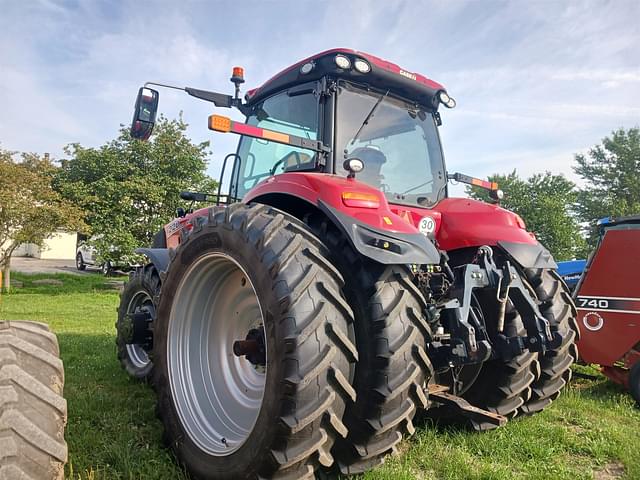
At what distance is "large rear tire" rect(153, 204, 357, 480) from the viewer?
1.99 metres

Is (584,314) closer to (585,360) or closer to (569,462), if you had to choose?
(585,360)

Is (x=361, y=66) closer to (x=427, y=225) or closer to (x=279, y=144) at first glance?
(x=279, y=144)

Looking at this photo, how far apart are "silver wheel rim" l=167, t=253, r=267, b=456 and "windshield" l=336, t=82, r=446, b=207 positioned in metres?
1.09

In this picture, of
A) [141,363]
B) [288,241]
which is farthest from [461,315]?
[141,363]

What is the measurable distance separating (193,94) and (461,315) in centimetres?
285

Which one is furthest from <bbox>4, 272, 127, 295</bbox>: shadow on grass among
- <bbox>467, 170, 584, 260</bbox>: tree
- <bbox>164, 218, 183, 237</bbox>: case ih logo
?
<bbox>467, 170, 584, 260</bbox>: tree

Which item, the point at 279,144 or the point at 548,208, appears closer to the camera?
the point at 279,144

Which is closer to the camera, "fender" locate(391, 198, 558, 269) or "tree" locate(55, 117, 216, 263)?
"fender" locate(391, 198, 558, 269)

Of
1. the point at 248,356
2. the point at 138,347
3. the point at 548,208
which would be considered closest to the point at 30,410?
the point at 248,356

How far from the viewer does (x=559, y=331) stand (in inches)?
124

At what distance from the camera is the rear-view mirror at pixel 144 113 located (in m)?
3.58

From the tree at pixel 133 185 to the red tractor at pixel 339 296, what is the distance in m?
11.3

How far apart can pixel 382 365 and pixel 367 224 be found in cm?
68

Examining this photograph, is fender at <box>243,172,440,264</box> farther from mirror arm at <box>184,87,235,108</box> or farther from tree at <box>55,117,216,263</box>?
tree at <box>55,117,216,263</box>
